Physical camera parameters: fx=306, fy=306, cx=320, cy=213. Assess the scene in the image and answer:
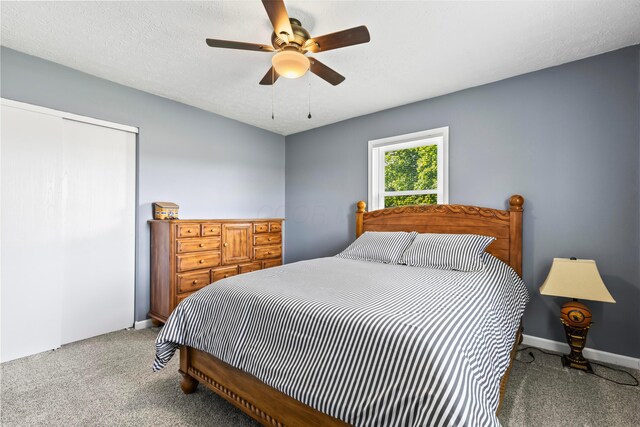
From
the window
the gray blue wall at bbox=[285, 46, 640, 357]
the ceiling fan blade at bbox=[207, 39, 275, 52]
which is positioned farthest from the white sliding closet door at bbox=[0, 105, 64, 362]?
the gray blue wall at bbox=[285, 46, 640, 357]

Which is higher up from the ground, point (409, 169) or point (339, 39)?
point (339, 39)

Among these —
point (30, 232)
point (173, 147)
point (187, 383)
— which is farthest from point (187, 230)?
point (187, 383)

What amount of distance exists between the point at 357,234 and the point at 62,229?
2978 mm

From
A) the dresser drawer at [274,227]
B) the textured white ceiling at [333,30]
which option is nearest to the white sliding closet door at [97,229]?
the textured white ceiling at [333,30]

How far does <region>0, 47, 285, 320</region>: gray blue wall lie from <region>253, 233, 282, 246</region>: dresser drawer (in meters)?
0.53

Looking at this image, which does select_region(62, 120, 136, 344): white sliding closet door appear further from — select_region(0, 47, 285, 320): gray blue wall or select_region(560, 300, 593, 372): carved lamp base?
select_region(560, 300, 593, 372): carved lamp base

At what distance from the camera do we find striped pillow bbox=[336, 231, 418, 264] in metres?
2.87

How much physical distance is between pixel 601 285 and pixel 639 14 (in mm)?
1814

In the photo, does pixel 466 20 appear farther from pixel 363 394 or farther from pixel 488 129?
pixel 363 394

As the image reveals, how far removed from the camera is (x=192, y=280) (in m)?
3.18

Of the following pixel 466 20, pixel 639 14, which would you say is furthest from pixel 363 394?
pixel 639 14

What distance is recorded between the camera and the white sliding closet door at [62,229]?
2.45m

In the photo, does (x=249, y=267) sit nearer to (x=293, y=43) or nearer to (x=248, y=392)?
(x=248, y=392)

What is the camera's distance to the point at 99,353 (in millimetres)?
2576
